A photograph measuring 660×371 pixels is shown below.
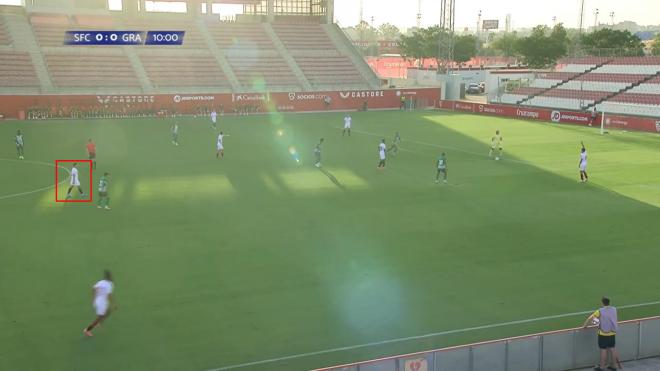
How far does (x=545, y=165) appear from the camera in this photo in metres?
37.9

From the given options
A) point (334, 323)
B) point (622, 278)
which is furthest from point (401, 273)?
point (622, 278)

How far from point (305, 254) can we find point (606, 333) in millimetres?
10022

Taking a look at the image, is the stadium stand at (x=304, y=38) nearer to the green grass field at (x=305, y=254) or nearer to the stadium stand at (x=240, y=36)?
the stadium stand at (x=240, y=36)

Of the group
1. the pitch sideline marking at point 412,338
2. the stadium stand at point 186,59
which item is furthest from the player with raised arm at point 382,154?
the stadium stand at point 186,59

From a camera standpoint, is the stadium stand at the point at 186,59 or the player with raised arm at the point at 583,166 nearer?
the player with raised arm at the point at 583,166

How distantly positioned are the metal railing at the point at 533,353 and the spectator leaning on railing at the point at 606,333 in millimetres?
227

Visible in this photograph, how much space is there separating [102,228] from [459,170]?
773 inches

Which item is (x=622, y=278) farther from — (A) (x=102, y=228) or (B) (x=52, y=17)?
(B) (x=52, y=17)

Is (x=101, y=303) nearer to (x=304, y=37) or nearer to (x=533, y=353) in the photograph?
(x=533, y=353)

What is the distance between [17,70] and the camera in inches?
2559

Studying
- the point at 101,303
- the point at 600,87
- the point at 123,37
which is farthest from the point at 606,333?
the point at 123,37

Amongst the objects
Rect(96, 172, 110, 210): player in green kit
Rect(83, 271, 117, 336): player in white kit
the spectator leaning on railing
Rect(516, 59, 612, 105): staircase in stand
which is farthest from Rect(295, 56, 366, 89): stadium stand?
the spectator leaning on railing

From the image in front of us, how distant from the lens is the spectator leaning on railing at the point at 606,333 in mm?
13430

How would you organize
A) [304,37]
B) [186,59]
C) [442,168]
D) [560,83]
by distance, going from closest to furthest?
[442,168], [560,83], [186,59], [304,37]
